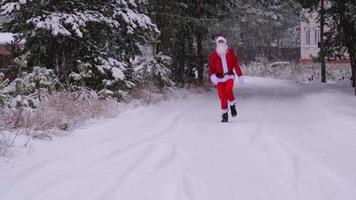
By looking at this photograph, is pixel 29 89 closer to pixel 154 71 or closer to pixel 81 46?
pixel 81 46

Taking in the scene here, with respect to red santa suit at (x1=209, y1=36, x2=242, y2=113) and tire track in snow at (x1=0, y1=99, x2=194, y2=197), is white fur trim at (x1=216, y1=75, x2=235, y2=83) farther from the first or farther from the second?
tire track in snow at (x1=0, y1=99, x2=194, y2=197)

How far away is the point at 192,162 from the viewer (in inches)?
259

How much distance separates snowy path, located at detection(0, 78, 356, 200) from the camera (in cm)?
512

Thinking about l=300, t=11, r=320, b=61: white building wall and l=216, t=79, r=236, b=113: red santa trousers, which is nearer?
l=216, t=79, r=236, b=113: red santa trousers

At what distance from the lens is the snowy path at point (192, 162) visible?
512 cm

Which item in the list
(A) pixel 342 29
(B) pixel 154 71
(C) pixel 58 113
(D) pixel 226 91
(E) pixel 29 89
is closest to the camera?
(C) pixel 58 113

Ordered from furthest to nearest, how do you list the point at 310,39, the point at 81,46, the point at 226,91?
the point at 310,39 < the point at 81,46 < the point at 226,91

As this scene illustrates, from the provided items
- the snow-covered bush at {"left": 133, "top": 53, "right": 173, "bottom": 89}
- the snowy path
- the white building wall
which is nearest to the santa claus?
the snowy path

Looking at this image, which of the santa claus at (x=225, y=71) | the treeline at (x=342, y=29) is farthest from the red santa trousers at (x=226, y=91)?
the treeline at (x=342, y=29)

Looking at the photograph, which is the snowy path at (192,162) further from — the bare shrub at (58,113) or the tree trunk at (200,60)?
the tree trunk at (200,60)

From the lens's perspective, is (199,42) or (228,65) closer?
(228,65)

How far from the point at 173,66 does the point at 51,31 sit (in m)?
8.27

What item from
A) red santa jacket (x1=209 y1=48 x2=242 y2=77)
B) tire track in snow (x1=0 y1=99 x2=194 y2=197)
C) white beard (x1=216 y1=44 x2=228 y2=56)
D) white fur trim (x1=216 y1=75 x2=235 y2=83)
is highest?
white beard (x1=216 y1=44 x2=228 y2=56)

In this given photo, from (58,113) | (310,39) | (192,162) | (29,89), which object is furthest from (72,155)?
(310,39)
